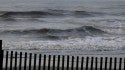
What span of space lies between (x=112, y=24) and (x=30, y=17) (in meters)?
11.3

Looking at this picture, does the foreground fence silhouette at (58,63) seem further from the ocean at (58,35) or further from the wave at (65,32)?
the wave at (65,32)

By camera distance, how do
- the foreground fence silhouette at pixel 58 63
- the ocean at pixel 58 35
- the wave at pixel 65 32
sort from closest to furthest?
1. the foreground fence silhouette at pixel 58 63
2. the ocean at pixel 58 35
3. the wave at pixel 65 32

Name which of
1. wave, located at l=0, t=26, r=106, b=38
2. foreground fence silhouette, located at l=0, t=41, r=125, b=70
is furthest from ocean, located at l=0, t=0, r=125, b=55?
foreground fence silhouette, located at l=0, t=41, r=125, b=70

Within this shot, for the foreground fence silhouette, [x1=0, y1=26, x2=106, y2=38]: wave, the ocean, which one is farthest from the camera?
[x1=0, y1=26, x2=106, y2=38]: wave

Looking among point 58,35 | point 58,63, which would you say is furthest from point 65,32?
point 58,63

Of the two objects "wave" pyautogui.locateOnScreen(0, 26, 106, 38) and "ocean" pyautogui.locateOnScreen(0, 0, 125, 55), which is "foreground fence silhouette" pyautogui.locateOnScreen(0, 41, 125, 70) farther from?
"wave" pyautogui.locateOnScreen(0, 26, 106, 38)

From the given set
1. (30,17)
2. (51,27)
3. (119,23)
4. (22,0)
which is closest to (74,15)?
(30,17)

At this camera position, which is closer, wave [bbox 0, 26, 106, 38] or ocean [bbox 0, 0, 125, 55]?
ocean [bbox 0, 0, 125, 55]

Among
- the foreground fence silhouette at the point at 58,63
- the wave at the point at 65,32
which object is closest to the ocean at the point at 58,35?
the wave at the point at 65,32

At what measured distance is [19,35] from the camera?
3353 cm

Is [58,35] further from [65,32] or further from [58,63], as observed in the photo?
[58,63]

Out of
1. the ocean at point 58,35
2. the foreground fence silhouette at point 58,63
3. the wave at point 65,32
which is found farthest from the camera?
the wave at point 65,32

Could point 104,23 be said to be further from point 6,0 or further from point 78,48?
point 6,0

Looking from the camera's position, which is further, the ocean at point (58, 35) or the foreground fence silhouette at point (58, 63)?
the ocean at point (58, 35)
